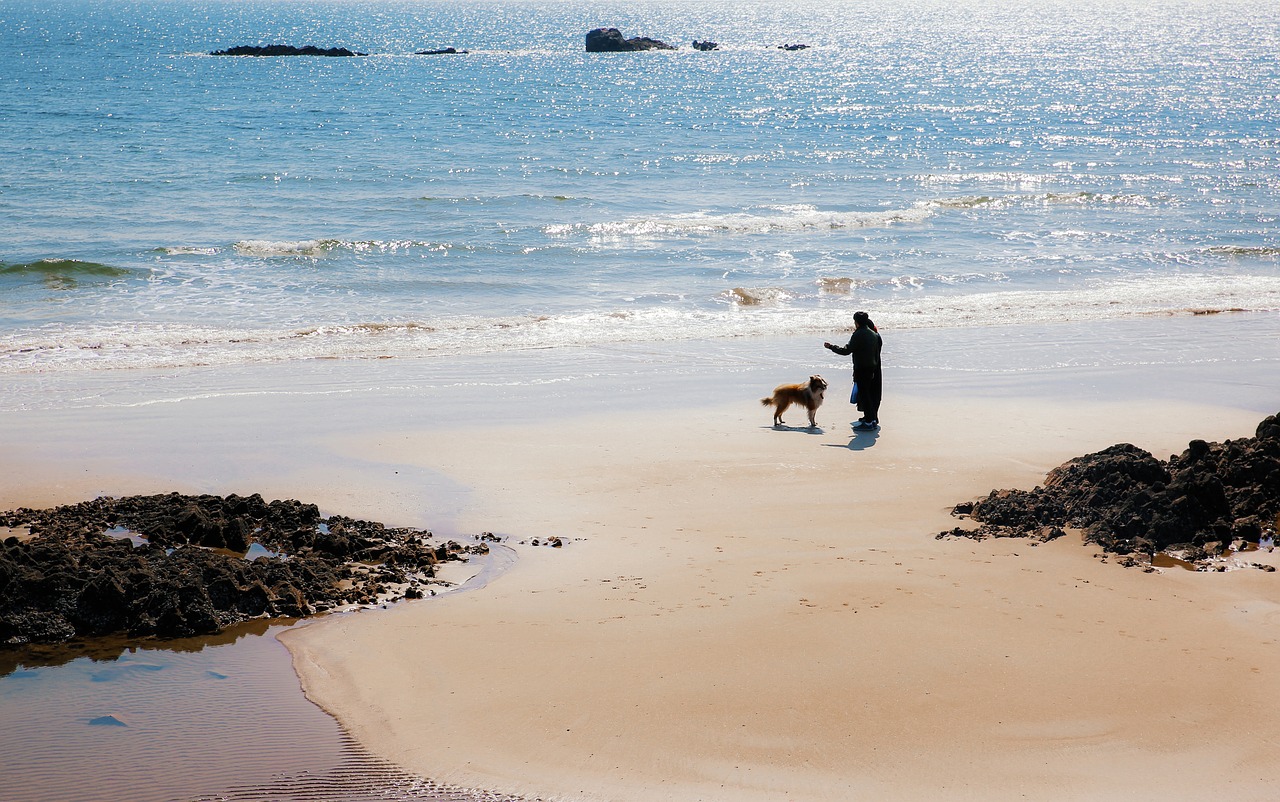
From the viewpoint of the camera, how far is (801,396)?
446 inches

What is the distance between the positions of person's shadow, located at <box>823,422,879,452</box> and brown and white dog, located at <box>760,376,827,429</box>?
1.63 feet

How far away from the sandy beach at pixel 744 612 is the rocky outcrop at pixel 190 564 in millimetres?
429

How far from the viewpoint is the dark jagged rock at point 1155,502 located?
7.91m

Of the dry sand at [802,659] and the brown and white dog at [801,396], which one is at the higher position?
the brown and white dog at [801,396]

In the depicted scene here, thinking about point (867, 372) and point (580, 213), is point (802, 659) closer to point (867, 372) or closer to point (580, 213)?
point (867, 372)

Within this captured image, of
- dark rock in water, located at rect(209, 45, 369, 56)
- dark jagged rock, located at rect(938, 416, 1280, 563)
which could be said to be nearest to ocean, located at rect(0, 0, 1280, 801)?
dark jagged rock, located at rect(938, 416, 1280, 563)

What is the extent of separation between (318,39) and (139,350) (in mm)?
107119

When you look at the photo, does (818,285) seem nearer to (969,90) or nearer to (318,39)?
(969,90)

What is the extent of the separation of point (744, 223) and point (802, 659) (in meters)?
20.3

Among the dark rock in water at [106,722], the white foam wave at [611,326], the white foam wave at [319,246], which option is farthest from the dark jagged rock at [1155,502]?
the white foam wave at [319,246]

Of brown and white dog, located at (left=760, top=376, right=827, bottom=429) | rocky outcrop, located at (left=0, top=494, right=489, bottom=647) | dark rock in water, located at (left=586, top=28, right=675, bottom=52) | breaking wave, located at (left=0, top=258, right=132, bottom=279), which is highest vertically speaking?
dark rock in water, located at (left=586, top=28, right=675, bottom=52)

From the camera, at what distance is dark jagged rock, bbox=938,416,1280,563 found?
26.0 feet

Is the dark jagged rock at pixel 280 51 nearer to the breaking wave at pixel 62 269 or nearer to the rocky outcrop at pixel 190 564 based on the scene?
the breaking wave at pixel 62 269

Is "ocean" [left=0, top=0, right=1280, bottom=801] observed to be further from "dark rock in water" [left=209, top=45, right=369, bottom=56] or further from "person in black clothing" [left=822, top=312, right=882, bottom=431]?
"dark rock in water" [left=209, top=45, right=369, bottom=56]
